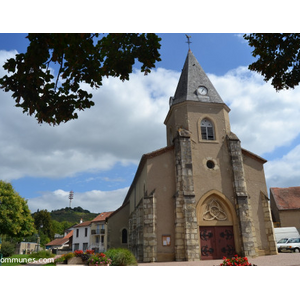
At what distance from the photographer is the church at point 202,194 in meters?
14.6

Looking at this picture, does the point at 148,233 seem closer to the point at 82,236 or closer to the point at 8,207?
the point at 8,207

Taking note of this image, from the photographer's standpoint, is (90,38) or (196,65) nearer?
(90,38)

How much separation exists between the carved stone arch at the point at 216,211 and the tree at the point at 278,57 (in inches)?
399

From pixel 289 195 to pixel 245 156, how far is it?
1474 cm

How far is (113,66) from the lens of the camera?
550 cm

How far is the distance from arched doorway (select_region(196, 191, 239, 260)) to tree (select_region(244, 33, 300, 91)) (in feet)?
33.2

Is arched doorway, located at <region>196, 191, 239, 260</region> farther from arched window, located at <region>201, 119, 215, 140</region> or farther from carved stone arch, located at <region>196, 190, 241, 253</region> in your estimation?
arched window, located at <region>201, 119, 215, 140</region>

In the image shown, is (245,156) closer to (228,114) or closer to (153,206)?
(228,114)

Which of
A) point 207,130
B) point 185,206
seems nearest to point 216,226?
point 185,206

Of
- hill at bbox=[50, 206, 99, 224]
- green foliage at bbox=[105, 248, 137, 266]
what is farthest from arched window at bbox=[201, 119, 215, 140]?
hill at bbox=[50, 206, 99, 224]

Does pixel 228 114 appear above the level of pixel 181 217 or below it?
above

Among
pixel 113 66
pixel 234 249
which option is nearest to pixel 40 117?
pixel 113 66

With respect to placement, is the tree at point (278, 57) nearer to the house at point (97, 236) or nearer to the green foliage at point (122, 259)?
the green foliage at point (122, 259)

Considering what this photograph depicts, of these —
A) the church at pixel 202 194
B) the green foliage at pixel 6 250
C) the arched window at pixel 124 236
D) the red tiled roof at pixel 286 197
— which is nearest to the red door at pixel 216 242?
the church at pixel 202 194
